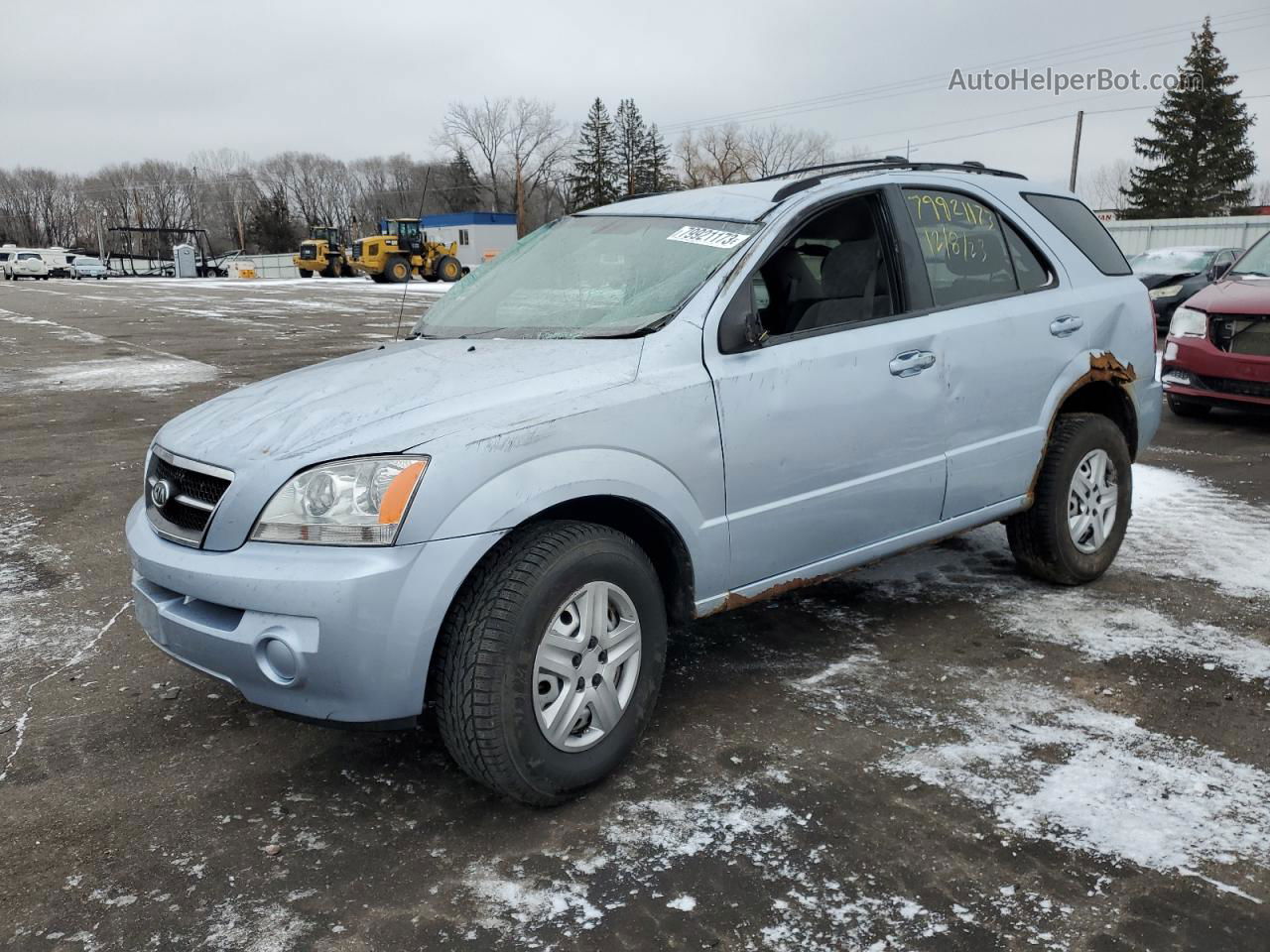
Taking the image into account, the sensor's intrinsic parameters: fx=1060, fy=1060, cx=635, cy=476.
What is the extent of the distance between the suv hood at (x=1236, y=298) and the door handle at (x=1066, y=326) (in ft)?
14.5

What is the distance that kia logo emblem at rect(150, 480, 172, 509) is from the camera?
3.00 meters

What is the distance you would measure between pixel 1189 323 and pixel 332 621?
7.89 meters

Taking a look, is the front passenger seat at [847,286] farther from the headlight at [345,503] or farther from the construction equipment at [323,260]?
the construction equipment at [323,260]

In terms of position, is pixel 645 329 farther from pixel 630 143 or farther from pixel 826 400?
pixel 630 143

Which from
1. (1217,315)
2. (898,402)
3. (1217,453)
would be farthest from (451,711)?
(1217,315)

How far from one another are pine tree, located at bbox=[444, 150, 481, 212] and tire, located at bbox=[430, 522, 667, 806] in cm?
9899

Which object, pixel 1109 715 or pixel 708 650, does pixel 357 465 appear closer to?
pixel 708 650

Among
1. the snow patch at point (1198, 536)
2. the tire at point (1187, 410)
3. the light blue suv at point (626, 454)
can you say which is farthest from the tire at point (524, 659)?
the tire at point (1187, 410)

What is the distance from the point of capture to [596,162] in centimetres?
9250

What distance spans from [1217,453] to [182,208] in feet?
445

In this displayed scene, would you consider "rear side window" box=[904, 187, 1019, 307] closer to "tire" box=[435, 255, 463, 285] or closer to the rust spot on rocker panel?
the rust spot on rocker panel

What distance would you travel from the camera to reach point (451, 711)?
2.66m

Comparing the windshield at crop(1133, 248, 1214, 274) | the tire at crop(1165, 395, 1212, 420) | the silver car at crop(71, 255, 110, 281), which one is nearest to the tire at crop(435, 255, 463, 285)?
the silver car at crop(71, 255, 110, 281)

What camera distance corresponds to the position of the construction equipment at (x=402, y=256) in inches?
1767
